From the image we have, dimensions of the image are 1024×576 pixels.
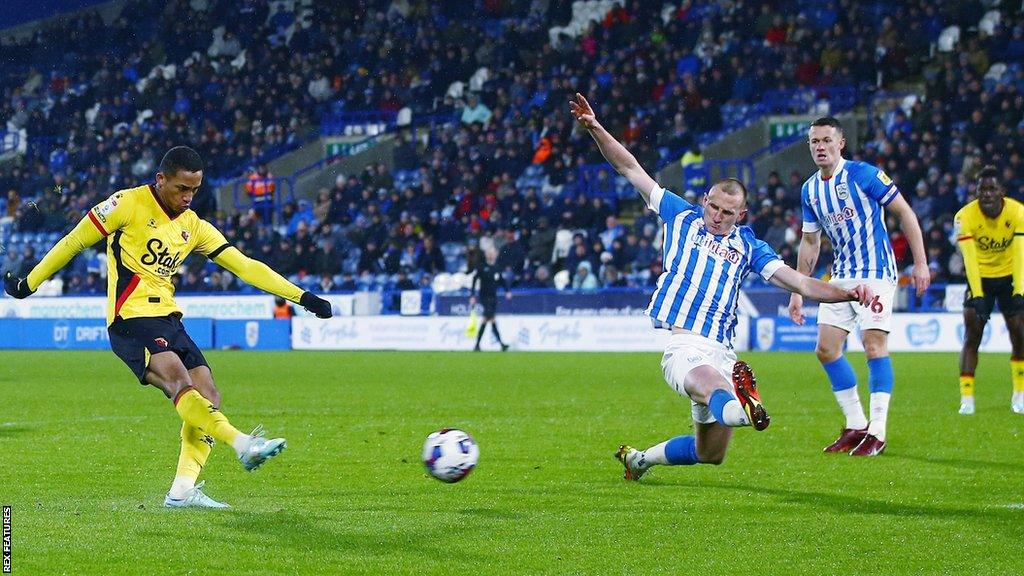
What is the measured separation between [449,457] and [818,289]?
6.75ft

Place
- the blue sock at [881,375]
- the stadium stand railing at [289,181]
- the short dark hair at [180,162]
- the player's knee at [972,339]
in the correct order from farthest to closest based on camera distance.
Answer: the stadium stand railing at [289,181], the player's knee at [972,339], the blue sock at [881,375], the short dark hair at [180,162]

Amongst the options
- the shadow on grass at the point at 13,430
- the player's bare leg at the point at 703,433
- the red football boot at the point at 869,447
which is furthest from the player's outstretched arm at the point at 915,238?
the shadow on grass at the point at 13,430

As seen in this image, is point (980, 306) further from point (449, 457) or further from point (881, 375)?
point (449, 457)

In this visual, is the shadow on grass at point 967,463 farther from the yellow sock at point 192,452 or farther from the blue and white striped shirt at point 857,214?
the yellow sock at point 192,452

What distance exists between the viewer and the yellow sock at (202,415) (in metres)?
6.55

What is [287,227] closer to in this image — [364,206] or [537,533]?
[364,206]

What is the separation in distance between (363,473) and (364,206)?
23.9m

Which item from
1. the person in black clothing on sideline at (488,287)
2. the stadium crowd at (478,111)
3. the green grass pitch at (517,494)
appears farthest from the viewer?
the stadium crowd at (478,111)

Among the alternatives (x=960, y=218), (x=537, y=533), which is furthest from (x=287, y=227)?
(x=537, y=533)

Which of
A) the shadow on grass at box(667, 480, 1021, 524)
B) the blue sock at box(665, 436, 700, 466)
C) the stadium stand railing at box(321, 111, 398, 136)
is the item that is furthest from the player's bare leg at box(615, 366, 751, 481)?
the stadium stand railing at box(321, 111, 398, 136)

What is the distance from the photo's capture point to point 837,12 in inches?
1214

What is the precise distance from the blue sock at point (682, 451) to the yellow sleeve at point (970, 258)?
16.4ft

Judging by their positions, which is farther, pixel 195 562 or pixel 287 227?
pixel 287 227

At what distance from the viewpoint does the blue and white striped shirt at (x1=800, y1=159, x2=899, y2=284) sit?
9.27 m
